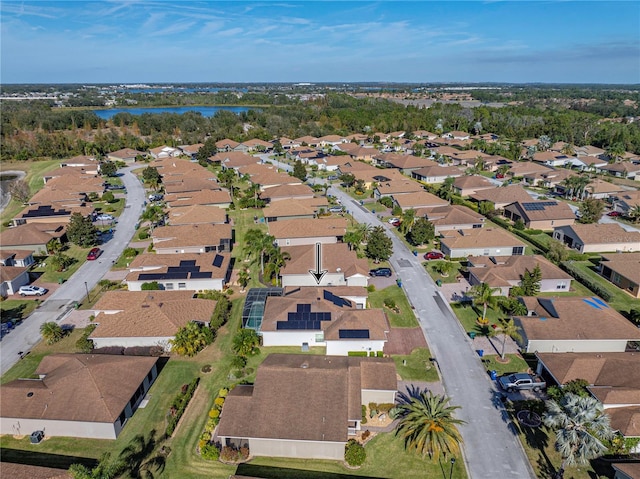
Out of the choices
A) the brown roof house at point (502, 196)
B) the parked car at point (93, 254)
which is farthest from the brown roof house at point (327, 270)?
the brown roof house at point (502, 196)

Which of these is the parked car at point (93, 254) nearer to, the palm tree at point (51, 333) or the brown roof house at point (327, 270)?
the palm tree at point (51, 333)

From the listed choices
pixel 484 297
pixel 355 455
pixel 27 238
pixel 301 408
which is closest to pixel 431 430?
pixel 355 455

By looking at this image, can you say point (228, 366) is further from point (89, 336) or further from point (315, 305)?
point (89, 336)

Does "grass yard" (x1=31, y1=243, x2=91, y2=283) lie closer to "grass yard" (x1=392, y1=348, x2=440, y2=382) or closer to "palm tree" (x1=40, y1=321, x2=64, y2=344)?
"palm tree" (x1=40, y1=321, x2=64, y2=344)

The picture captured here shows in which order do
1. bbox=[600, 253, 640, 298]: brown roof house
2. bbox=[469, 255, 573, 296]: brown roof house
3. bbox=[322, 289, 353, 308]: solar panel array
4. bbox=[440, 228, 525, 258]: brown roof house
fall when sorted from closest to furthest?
1. bbox=[322, 289, 353, 308]: solar panel array
2. bbox=[469, 255, 573, 296]: brown roof house
3. bbox=[600, 253, 640, 298]: brown roof house
4. bbox=[440, 228, 525, 258]: brown roof house

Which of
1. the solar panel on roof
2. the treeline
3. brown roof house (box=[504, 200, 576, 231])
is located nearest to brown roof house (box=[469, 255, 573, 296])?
brown roof house (box=[504, 200, 576, 231])

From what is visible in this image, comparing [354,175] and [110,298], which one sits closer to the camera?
[110,298]

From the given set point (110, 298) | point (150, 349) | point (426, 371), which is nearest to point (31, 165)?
point (110, 298)
